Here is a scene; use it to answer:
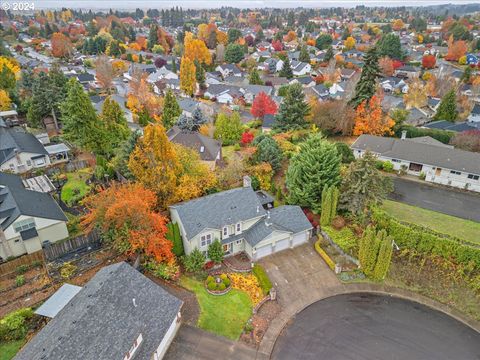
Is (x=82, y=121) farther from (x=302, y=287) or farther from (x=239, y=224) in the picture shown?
(x=302, y=287)

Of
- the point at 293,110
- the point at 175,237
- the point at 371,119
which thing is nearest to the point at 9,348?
the point at 175,237

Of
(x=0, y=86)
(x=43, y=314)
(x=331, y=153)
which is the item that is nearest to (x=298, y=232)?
(x=331, y=153)

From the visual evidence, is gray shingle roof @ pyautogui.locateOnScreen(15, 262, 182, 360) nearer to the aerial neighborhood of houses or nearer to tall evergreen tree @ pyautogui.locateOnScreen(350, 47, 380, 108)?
the aerial neighborhood of houses

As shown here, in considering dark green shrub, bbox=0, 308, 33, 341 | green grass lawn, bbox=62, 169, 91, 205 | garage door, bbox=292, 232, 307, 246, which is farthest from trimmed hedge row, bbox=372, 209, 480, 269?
green grass lawn, bbox=62, 169, 91, 205

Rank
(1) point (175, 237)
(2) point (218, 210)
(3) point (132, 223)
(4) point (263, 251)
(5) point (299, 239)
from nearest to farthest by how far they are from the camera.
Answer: (3) point (132, 223)
(1) point (175, 237)
(2) point (218, 210)
(4) point (263, 251)
(5) point (299, 239)

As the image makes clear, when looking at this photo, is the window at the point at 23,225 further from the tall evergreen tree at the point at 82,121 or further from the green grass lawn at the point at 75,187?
the tall evergreen tree at the point at 82,121

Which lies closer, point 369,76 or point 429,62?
point 369,76

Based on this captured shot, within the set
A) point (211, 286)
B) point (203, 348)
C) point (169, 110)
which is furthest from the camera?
point (169, 110)

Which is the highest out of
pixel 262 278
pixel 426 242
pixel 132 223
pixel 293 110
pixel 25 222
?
pixel 293 110
